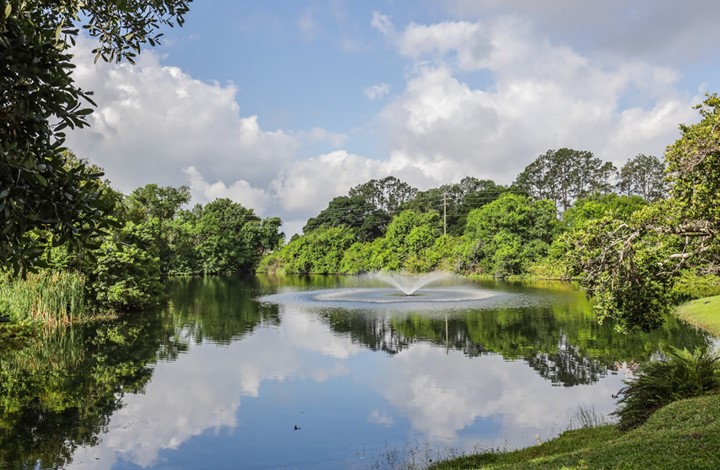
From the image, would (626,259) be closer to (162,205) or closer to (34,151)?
(34,151)

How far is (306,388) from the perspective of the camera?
18.3 meters

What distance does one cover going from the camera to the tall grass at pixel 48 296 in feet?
83.1

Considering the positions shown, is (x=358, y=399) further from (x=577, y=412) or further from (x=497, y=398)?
(x=577, y=412)

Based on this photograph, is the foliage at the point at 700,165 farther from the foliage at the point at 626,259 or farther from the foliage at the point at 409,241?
the foliage at the point at 409,241

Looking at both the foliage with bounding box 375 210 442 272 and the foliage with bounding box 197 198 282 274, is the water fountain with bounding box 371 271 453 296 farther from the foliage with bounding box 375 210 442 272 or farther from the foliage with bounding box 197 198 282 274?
the foliage with bounding box 197 198 282 274

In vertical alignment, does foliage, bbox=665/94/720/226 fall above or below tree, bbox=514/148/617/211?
below

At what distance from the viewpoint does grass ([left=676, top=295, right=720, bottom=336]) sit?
26016 mm

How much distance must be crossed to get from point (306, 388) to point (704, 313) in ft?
75.7

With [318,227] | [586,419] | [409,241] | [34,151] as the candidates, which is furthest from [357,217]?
[34,151]

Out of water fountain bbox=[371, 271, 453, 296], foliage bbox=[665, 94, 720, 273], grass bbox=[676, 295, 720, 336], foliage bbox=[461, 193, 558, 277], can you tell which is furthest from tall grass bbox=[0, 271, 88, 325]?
foliage bbox=[461, 193, 558, 277]

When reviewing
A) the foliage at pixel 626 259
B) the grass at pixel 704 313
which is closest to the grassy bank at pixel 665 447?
the foliage at pixel 626 259

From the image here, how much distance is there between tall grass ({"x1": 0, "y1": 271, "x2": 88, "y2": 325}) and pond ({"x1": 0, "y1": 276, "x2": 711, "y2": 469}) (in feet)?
4.44

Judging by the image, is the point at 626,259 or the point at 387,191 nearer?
the point at 626,259

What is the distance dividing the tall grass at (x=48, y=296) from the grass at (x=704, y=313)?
32.6m
